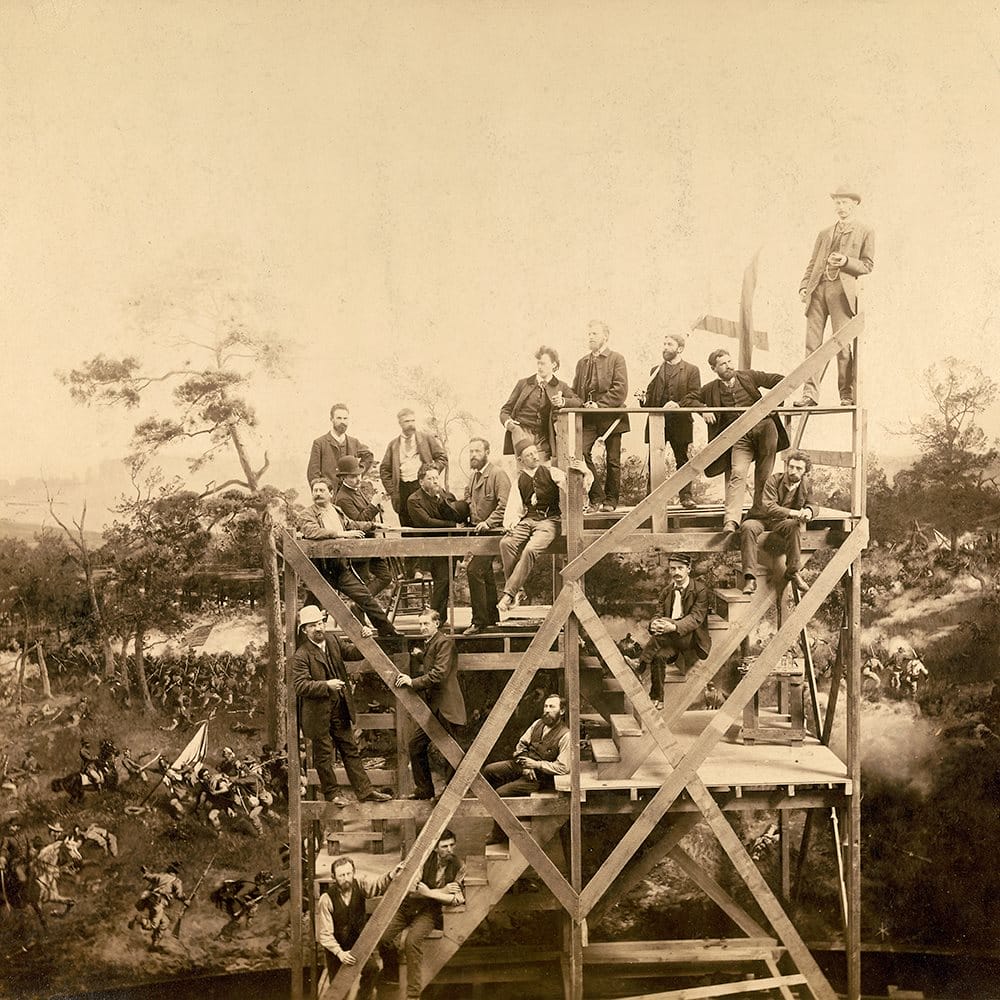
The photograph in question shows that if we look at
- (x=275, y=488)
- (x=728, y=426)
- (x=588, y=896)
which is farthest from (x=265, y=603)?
(x=728, y=426)

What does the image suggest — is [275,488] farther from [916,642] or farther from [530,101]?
[916,642]

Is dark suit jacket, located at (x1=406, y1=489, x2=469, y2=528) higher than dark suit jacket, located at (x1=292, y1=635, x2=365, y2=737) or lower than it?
higher

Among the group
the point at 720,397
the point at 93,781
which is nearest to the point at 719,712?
the point at 720,397

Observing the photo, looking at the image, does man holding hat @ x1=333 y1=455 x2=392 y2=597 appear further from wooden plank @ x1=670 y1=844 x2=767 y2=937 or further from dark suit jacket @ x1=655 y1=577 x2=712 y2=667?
wooden plank @ x1=670 y1=844 x2=767 y2=937

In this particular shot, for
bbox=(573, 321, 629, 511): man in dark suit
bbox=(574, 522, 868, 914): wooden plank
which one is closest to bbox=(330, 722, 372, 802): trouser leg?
bbox=(574, 522, 868, 914): wooden plank

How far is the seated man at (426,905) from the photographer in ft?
32.9

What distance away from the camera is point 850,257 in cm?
1051

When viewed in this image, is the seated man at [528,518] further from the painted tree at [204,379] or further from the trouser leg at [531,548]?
the painted tree at [204,379]

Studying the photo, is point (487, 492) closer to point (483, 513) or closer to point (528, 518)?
point (483, 513)

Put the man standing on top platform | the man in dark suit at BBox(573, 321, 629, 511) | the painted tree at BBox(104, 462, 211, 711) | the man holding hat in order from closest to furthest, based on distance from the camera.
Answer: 1. the man standing on top platform
2. the man in dark suit at BBox(573, 321, 629, 511)
3. the man holding hat
4. the painted tree at BBox(104, 462, 211, 711)

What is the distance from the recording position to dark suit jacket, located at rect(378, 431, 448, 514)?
1088cm

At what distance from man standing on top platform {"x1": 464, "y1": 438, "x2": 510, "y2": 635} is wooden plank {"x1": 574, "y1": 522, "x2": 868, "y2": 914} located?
3.77ft

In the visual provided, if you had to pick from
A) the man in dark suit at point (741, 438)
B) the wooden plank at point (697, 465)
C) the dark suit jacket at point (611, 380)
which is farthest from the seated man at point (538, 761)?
the dark suit jacket at point (611, 380)

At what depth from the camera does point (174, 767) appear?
40.5ft
